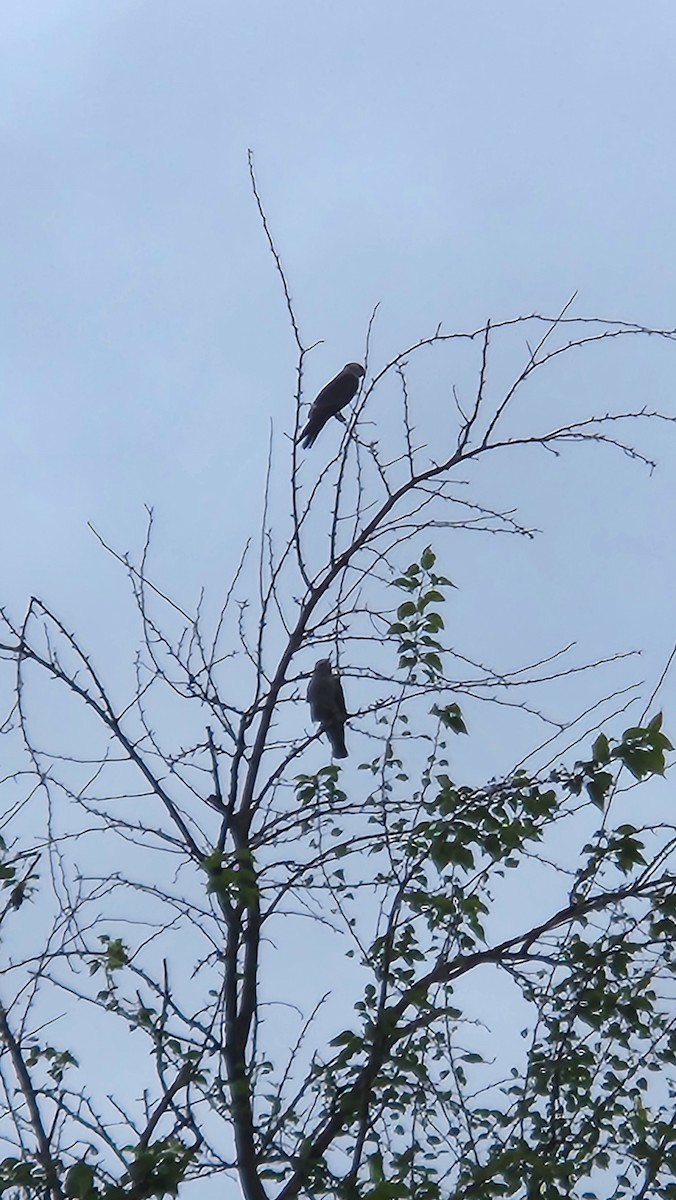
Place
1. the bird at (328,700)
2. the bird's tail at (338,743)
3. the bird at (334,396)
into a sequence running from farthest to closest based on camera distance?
the bird at (334,396), the bird's tail at (338,743), the bird at (328,700)

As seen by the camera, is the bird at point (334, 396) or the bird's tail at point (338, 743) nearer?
the bird's tail at point (338, 743)

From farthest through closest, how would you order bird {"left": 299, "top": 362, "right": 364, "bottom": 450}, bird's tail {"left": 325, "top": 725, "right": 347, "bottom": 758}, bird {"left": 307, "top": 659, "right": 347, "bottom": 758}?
bird {"left": 299, "top": 362, "right": 364, "bottom": 450}
bird's tail {"left": 325, "top": 725, "right": 347, "bottom": 758}
bird {"left": 307, "top": 659, "right": 347, "bottom": 758}

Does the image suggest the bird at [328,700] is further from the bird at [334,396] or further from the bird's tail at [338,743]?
the bird at [334,396]

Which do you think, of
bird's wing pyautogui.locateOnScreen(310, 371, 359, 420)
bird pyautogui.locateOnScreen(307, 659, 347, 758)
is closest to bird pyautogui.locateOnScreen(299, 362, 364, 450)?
bird's wing pyautogui.locateOnScreen(310, 371, 359, 420)

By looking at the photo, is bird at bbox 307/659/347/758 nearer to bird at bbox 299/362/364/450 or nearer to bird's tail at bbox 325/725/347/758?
bird's tail at bbox 325/725/347/758

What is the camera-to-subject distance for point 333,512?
348 cm

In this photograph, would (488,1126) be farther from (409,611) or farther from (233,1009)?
(409,611)

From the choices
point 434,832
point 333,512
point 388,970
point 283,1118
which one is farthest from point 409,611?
point 283,1118

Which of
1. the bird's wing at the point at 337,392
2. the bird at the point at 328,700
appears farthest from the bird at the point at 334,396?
the bird at the point at 328,700

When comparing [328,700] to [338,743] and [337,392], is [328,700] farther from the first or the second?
[337,392]

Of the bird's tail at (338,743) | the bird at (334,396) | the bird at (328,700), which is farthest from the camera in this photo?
the bird at (334,396)

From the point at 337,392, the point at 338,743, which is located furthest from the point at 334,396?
the point at 338,743

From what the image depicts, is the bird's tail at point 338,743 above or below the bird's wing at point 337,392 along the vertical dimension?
below

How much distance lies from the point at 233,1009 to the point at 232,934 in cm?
16
